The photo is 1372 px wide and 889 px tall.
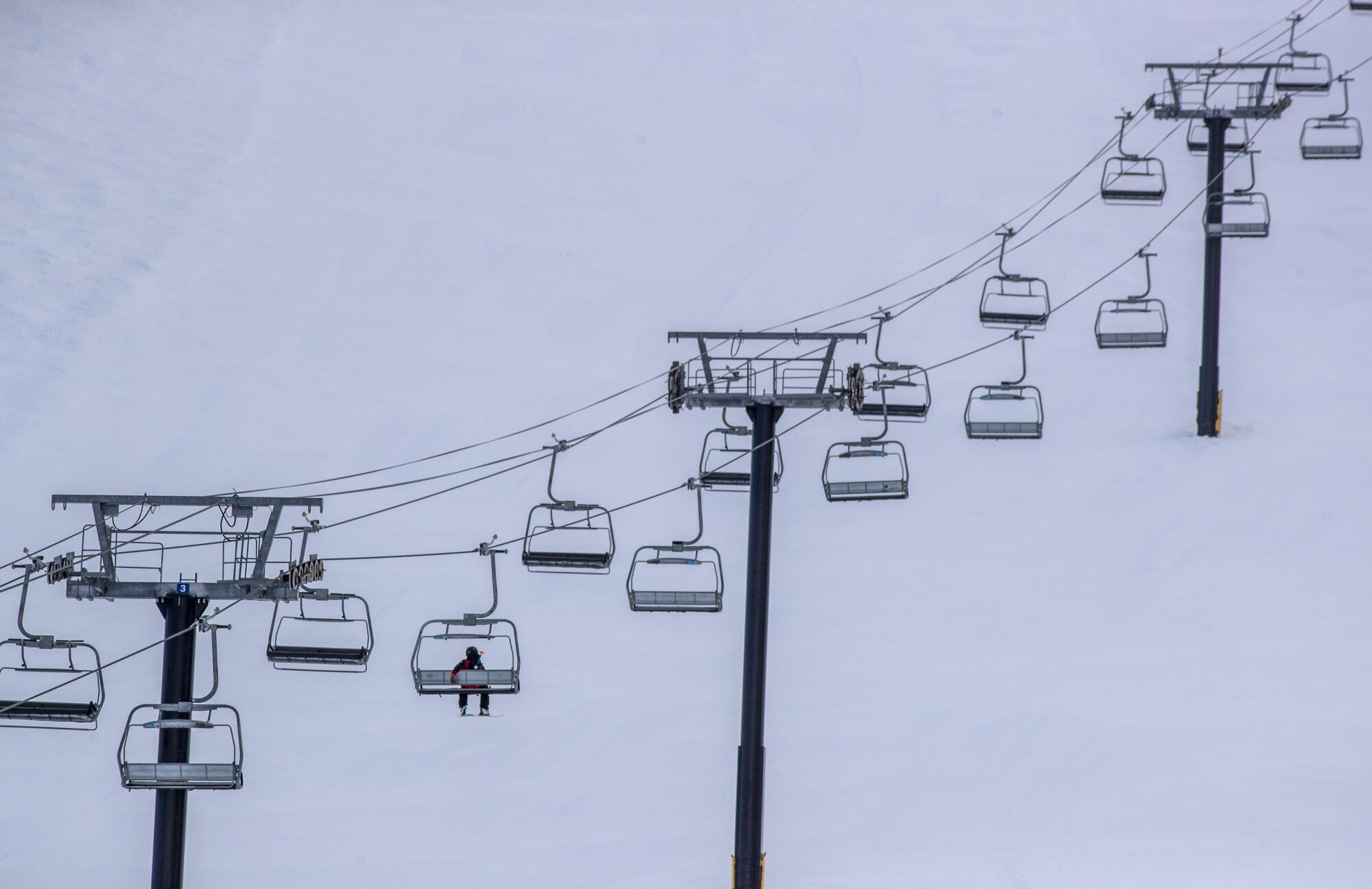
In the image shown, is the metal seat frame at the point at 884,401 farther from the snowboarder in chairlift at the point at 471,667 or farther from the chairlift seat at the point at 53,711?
the chairlift seat at the point at 53,711

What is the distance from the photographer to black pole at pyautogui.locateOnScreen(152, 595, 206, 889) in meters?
11.8

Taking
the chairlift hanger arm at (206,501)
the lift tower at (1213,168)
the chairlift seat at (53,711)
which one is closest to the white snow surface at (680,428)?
the lift tower at (1213,168)

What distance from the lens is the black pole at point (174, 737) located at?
465 inches

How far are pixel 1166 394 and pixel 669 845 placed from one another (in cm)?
1065

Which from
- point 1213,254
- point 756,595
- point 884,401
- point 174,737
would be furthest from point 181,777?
point 1213,254

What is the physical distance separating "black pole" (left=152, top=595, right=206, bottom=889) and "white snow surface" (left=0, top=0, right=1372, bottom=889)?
21.7 ft

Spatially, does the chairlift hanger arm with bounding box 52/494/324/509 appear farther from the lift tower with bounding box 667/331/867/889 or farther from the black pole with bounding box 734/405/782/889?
the black pole with bounding box 734/405/782/889

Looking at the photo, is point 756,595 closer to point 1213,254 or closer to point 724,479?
point 724,479

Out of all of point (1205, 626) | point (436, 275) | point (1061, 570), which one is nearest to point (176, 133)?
point (436, 275)

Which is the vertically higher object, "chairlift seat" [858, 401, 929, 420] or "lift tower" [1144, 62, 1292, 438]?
"lift tower" [1144, 62, 1292, 438]

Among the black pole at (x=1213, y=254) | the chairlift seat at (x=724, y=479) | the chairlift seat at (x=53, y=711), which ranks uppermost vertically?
the black pole at (x=1213, y=254)

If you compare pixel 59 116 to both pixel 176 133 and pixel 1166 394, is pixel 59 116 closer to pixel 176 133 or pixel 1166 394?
pixel 176 133

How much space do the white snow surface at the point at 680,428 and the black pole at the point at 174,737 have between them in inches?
260

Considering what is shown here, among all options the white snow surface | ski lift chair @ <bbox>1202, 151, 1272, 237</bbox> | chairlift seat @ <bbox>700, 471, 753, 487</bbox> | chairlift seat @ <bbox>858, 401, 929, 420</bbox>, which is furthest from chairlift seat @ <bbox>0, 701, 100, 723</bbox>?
ski lift chair @ <bbox>1202, 151, 1272, 237</bbox>
